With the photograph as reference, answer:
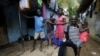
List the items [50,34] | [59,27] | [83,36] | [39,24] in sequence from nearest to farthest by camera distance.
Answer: [83,36], [39,24], [59,27], [50,34]

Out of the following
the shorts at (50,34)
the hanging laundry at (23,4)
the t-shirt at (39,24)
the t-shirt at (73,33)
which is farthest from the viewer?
the shorts at (50,34)

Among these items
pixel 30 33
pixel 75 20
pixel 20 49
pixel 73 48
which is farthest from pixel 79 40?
pixel 30 33

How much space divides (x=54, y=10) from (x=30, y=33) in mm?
1886

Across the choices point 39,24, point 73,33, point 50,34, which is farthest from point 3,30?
point 73,33

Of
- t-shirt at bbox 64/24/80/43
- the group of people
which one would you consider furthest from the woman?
t-shirt at bbox 64/24/80/43

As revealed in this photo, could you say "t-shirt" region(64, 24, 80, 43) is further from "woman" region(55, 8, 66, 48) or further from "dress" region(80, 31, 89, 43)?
"woman" region(55, 8, 66, 48)

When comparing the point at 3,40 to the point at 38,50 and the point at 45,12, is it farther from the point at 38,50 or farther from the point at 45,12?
the point at 45,12

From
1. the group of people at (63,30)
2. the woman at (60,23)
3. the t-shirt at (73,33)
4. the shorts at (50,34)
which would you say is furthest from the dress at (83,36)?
the shorts at (50,34)

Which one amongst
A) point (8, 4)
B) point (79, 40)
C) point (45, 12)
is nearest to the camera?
point (79, 40)

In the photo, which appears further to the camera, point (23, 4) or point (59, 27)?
point (59, 27)

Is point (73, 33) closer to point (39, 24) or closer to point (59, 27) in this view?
point (59, 27)

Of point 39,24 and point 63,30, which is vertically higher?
point 39,24

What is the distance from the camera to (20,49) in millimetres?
8273

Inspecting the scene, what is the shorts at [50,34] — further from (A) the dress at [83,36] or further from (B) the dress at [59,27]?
(A) the dress at [83,36]
